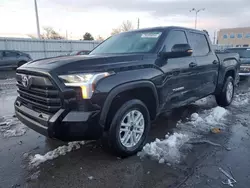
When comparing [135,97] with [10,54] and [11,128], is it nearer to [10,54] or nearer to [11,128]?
[11,128]

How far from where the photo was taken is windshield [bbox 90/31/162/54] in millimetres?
3652

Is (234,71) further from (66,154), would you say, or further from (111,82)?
(66,154)

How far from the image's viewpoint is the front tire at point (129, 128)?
2.84 meters

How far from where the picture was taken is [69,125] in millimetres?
2514

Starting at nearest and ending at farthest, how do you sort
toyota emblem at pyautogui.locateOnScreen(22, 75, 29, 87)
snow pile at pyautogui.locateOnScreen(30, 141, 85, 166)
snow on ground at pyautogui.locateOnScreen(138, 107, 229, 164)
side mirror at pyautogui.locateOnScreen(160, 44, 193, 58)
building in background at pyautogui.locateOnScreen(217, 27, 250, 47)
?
toyota emblem at pyautogui.locateOnScreen(22, 75, 29, 87) → snow pile at pyautogui.locateOnScreen(30, 141, 85, 166) → snow on ground at pyautogui.locateOnScreen(138, 107, 229, 164) → side mirror at pyautogui.locateOnScreen(160, 44, 193, 58) → building in background at pyautogui.locateOnScreen(217, 27, 250, 47)

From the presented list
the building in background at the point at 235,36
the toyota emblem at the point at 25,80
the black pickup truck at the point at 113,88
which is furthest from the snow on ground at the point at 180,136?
the building in background at the point at 235,36

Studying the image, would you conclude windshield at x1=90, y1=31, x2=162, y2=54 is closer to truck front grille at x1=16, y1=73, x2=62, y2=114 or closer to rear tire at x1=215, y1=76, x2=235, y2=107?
truck front grille at x1=16, y1=73, x2=62, y2=114

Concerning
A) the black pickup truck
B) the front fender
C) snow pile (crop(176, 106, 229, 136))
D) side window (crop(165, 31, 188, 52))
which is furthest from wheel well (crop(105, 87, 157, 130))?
snow pile (crop(176, 106, 229, 136))

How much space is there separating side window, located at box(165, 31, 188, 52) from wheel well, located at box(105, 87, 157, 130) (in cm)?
89

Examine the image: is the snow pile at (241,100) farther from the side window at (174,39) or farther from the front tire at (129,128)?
the front tire at (129,128)

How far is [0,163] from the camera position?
9.83 feet

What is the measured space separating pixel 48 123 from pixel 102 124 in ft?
2.09

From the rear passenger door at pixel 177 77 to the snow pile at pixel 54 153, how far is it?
5.48 feet

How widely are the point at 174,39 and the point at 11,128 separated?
11.8 ft
